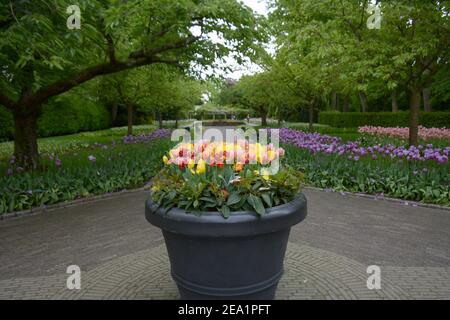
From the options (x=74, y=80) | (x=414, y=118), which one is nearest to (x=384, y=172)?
(x=414, y=118)

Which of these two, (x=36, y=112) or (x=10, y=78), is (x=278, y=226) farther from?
(x=36, y=112)

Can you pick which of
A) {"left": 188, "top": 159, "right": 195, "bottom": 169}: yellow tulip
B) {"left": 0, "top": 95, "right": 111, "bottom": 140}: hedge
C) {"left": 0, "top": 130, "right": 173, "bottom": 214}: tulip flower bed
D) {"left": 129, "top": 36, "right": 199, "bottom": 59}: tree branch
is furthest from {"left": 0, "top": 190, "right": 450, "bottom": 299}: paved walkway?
{"left": 0, "top": 95, "right": 111, "bottom": 140}: hedge

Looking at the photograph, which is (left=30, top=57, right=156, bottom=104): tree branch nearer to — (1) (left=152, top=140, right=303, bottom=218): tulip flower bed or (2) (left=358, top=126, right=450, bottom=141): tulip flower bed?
(1) (left=152, top=140, right=303, bottom=218): tulip flower bed

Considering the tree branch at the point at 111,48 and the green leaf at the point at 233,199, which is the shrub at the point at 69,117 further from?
the green leaf at the point at 233,199

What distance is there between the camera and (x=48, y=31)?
174 inches

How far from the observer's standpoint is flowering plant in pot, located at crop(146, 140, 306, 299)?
2.71 metres

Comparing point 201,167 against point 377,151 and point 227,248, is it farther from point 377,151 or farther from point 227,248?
point 377,151

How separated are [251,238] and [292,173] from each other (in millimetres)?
775

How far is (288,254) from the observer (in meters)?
4.60

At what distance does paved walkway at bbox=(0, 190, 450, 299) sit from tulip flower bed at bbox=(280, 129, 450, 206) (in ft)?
1.75

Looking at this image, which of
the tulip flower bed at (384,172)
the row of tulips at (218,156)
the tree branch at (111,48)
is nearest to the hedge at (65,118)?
the tree branch at (111,48)

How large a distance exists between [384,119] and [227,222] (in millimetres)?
23276

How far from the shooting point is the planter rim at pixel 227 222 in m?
2.66
